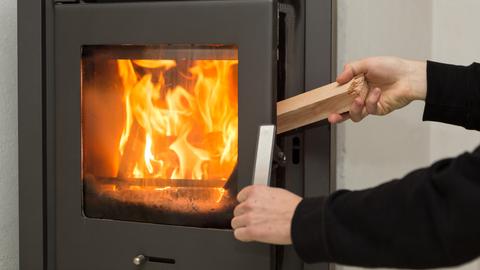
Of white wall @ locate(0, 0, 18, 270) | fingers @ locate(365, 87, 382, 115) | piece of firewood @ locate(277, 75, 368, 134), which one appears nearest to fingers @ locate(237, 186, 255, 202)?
piece of firewood @ locate(277, 75, 368, 134)

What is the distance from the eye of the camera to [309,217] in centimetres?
79

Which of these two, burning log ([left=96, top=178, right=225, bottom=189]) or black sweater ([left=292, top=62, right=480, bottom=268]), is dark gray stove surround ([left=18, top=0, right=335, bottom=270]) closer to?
burning log ([left=96, top=178, right=225, bottom=189])

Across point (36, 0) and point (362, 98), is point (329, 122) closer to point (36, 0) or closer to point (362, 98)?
point (362, 98)

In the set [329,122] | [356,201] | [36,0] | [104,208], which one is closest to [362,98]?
[329,122]

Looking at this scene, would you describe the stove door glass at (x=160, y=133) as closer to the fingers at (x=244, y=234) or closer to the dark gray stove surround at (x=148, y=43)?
the dark gray stove surround at (x=148, y=43)

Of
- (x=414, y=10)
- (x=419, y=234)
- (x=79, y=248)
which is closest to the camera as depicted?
(x=419, y=234)

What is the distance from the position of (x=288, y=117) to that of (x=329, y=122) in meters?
0.10

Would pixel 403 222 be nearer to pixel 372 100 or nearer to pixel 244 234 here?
pixel 244 234

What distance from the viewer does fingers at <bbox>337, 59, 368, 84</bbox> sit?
1.06 meters

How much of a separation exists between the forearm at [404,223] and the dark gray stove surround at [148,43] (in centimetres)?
30

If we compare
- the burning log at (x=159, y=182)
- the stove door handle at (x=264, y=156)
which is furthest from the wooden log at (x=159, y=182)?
the stove door handle at (x=264, y=156)

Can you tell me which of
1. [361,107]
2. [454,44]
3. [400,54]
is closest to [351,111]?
[361,107]

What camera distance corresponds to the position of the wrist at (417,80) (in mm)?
1146

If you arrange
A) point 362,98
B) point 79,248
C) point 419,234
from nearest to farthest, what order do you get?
point 419,234, point 362,98, point 79,248
